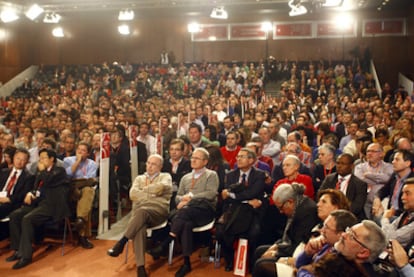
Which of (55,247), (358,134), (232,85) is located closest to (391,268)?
(358,134)

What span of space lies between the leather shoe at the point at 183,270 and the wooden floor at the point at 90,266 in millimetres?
50

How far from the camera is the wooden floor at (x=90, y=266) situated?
13.8 ft

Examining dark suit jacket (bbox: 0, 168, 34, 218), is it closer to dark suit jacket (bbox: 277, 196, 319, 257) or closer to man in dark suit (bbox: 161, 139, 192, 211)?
man in dark suit (bbox: 161, 139, 192, 211)

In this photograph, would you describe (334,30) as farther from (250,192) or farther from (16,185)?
(16,185)

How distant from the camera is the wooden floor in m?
4.21

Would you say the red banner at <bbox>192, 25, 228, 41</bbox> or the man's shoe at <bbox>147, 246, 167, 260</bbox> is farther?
the red banner at <bbox>192, 25, 228, 41</bbox>

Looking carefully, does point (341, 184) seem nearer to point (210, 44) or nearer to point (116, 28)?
point (210, 44)

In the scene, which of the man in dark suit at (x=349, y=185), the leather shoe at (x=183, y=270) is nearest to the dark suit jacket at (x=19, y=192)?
the leather shoe at (x=183, y=270)

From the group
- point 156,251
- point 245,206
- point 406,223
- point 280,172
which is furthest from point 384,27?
point 406,223

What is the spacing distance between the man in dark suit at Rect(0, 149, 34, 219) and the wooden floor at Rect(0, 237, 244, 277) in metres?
0.53

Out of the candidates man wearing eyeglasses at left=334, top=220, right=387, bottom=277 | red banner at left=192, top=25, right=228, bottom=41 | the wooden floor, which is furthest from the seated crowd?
red banner at left=192, top=25, right=228, bottom=41

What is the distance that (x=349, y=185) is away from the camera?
12.5ft

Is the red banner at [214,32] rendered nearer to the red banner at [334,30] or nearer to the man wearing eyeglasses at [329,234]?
the red banner at [334,30]

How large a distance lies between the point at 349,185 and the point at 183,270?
173 centimetres
